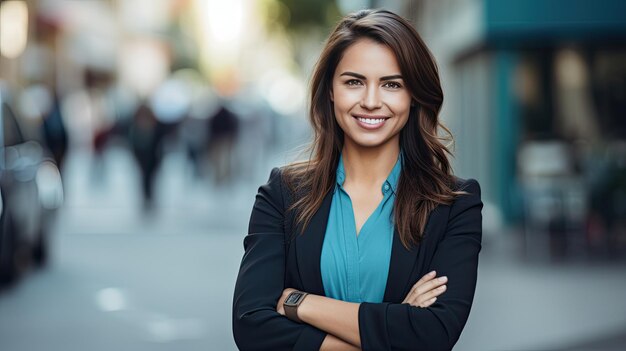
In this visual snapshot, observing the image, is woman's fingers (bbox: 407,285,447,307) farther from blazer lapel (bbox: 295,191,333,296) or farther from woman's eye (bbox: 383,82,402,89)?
woman's eye (bbox: 383,82,402,89)

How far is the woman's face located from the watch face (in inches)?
18.4

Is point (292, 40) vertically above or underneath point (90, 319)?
above

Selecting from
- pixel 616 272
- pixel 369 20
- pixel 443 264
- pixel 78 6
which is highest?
pixel 78 6

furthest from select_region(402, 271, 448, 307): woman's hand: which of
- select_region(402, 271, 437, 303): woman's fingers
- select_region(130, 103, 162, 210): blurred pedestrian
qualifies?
select_region(130, 103, 162, 210): blurred pedestrian

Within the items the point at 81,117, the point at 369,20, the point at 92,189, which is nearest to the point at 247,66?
the point at 81,117

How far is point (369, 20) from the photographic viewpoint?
3387mm

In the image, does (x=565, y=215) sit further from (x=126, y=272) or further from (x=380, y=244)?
(x=380, y=244)

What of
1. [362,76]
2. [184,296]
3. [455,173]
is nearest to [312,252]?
[362,76]

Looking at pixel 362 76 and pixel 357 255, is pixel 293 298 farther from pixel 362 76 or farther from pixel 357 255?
pixel 362 76

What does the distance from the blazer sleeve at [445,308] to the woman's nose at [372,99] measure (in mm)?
369

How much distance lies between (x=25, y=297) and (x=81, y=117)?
3333 centimetres

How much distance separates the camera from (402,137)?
11.7 feet

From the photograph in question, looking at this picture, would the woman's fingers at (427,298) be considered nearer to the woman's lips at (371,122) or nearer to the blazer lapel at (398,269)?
the blazer lapel at (398,269)

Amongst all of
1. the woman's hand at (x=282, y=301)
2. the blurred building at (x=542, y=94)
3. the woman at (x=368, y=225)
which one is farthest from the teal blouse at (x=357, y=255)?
the blurred building at (x=542, y=94)
